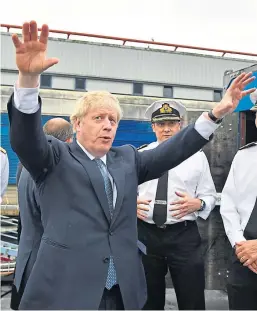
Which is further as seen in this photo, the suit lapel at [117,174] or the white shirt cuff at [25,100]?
the suit lapel at [117,174]

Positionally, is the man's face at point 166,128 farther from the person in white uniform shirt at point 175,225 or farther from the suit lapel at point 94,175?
the suit lapel at point 94,175

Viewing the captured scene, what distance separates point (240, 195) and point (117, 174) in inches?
41.7

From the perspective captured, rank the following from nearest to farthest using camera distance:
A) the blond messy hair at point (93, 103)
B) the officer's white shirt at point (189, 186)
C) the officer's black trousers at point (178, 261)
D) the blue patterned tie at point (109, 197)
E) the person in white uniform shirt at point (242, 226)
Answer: the blue patterned tie at point (109, 197) < the blond messy hair at point (93, 103) < the person in white uniform shirt at point (242, 226) < the officer's black trousers at point (178, 261) < the officer's white shirt at point (189, 186)

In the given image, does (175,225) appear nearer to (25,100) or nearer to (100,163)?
(100,163)

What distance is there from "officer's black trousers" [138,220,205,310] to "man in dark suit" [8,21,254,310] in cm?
96

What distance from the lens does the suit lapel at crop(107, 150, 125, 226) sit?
5.97 ft

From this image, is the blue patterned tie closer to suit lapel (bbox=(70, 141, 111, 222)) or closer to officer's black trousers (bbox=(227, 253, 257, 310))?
suit lapel (bbox=(70, 141, 111, 222))

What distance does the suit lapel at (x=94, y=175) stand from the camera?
5.82 feet

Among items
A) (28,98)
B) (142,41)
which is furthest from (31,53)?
(142,41)

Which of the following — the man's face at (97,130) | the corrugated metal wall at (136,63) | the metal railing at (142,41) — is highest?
the metal railing at (142,41)

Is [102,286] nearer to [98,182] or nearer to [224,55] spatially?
[98,182]

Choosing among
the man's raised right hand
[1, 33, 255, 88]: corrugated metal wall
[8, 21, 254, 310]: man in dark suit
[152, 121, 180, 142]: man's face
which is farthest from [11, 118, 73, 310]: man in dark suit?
[1, 33, 255, 88]: corrugated metal wall

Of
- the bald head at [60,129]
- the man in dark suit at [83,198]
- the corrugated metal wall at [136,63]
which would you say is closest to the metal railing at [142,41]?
the corrugated metal wall at [136,63]

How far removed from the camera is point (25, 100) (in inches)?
61.4
